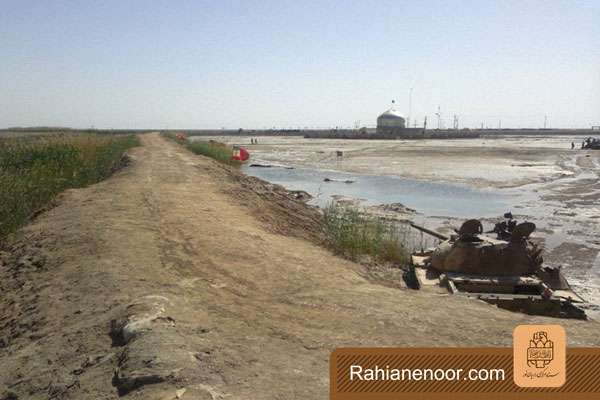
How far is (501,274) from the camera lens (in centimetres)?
890

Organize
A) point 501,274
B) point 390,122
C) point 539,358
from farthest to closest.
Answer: point 390,122 → point 501,274 → point 539,358

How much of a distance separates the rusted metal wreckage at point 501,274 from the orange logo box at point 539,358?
10.8ft

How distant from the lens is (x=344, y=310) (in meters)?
5.71

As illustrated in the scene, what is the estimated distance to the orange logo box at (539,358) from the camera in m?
3.71

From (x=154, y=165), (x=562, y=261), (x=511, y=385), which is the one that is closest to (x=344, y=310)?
(x=511, y=385)

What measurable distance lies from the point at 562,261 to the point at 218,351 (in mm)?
9927

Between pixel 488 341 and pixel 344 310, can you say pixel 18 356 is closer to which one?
pixel 344 310

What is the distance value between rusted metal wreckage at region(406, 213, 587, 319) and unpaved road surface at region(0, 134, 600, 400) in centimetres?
134

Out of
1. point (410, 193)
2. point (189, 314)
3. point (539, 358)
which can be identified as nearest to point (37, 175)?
point (189, 314)

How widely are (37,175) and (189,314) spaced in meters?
11.2

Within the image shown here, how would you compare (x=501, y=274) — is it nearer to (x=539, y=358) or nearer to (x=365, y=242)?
(x=365, y=242)

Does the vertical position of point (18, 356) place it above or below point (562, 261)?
above

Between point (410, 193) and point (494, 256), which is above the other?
point (494, 256)

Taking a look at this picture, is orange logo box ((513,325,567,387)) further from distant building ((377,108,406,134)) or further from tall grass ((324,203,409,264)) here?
distant building ((377,108,406,134))
